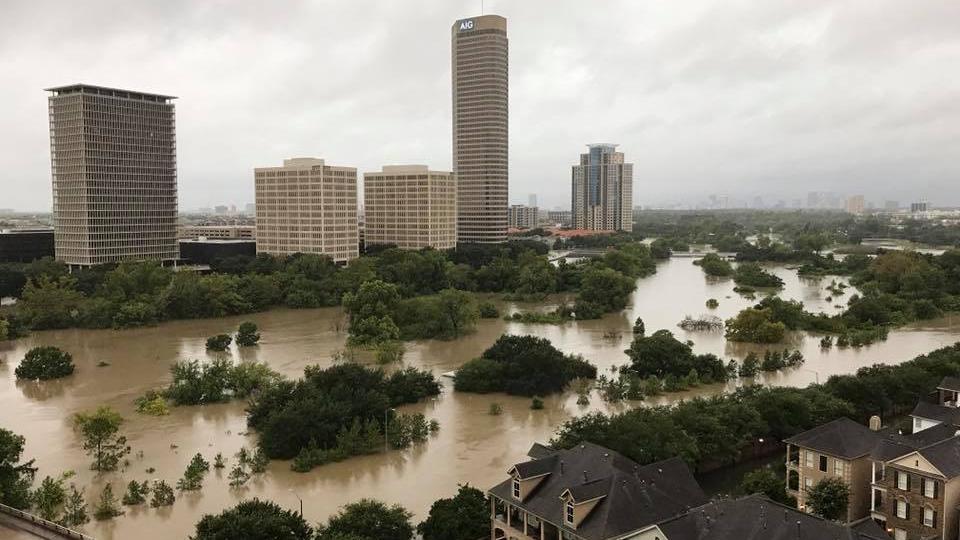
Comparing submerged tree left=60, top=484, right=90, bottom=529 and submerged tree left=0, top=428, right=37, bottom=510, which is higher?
submerged tree left=0, top=428, right=37, bottom=510

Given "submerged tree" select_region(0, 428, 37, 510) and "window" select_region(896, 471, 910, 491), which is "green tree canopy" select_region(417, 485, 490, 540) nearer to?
"window" select_region(896, 471, 910, 491)

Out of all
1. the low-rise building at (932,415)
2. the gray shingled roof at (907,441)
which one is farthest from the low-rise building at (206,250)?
the gray shingled roof at (907,441)

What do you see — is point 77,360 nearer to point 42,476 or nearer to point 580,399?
point 42,476

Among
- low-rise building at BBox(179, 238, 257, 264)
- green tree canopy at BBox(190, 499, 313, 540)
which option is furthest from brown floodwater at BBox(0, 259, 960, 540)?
low-rise building at BBox(179, 238, 257, 264)

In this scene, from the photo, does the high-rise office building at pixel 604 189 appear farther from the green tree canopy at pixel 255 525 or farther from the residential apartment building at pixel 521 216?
the green tree canopy at pixel 255 525

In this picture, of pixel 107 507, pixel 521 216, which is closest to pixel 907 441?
pixel 107 507
